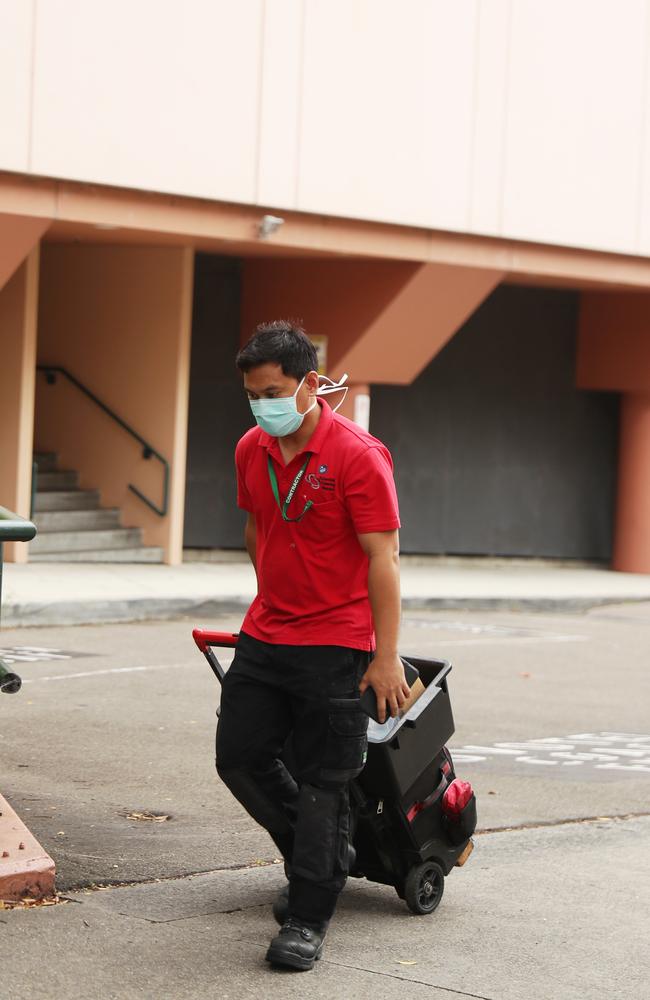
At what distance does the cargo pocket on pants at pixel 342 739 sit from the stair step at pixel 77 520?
1419cm

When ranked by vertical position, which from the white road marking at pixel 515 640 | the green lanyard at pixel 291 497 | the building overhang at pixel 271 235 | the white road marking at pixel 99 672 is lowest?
the white road marking at pixel 515 640

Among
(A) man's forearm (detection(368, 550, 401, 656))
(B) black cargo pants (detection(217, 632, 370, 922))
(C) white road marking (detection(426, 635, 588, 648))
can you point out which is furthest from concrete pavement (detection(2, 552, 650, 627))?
(A) man's forearm (detection(368, 550, 401, 656))

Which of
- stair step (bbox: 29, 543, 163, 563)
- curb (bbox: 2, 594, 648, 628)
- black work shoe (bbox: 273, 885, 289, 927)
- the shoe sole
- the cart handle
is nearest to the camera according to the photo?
the shoe sole

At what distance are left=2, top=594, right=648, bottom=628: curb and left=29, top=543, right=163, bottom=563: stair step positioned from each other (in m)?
3.16

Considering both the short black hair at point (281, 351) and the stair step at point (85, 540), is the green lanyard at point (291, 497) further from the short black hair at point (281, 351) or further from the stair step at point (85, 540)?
the stair step at point (85, 540)

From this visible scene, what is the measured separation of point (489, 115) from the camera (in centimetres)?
1941

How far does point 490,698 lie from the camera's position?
37.9 ft

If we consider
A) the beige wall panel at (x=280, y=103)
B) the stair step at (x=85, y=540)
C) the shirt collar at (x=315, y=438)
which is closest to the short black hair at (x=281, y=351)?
the shirt collar at (x=315, y=438)

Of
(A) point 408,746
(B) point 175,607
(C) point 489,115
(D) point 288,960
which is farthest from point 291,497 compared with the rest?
(C) point 489,115

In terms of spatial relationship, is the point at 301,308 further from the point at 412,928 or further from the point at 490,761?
the point at 412,928

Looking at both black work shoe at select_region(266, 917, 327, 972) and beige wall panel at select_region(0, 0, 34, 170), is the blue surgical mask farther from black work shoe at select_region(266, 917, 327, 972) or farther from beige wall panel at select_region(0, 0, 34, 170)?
beige wall panel at select_region(0, 0, 34, 170)

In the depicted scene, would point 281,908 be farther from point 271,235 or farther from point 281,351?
point 271,235

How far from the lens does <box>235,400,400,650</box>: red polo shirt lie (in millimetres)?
5332

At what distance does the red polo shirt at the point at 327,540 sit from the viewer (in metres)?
5.33
